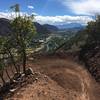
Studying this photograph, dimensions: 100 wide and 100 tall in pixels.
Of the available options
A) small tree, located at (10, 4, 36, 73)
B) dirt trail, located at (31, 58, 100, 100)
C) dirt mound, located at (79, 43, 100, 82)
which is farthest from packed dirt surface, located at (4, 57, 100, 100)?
small tree, located at (10, 4, 36, 73)

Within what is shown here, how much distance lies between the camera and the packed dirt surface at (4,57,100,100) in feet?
169

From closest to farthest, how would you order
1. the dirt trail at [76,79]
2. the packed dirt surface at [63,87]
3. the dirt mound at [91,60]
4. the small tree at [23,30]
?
1. the packed dirt surface at [63,87]
2. the dirt trail at [76,79]
3. the small tree at [23,30]
4. the dirt mound at [91,60]

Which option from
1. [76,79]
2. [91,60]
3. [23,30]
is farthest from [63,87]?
[91,60]

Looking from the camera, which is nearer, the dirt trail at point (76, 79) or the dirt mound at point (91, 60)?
the dirt trail at point (76, 79)

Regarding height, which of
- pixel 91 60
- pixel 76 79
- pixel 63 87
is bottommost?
pixel 91 60

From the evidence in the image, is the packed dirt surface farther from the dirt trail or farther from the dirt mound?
the dirt mound

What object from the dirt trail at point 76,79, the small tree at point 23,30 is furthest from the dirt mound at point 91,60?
the small tree at point 23,30

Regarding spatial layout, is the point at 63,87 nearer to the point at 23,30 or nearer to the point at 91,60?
the point at 23,30

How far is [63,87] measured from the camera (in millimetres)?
59594

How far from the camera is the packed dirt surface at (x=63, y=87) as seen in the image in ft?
169

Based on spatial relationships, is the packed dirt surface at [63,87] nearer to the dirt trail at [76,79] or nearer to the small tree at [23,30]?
the dirt trail at [76,79]

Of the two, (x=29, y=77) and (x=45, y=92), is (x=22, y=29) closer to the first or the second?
(x=29, y=77)

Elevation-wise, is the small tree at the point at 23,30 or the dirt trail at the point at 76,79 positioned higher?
Result: the small tree at the point at 23,30

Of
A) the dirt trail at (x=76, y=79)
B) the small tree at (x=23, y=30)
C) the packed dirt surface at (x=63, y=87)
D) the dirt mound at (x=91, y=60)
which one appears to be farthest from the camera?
the dirt mound at (x=91, y=60)
